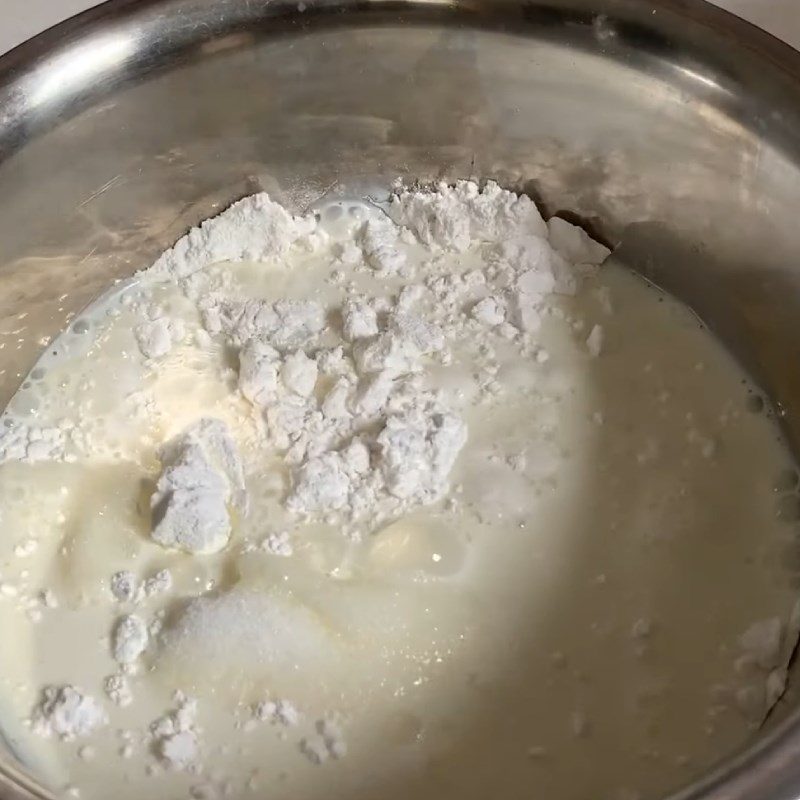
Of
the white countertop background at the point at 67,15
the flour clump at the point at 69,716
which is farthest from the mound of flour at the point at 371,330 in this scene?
the white countertop background at the point at 67,15

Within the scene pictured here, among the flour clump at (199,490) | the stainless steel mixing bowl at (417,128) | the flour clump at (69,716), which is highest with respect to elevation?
the stainless steel mixing bowl at (417,128)

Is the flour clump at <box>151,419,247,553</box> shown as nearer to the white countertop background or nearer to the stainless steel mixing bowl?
the stainless steel mixing bowl

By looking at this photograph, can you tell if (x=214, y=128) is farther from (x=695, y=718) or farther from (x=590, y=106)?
(x=695, y=718)

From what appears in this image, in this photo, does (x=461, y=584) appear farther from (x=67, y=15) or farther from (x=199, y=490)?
(x=67, y=15)

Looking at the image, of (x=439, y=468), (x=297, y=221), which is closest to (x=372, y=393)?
(x=439, y=468)

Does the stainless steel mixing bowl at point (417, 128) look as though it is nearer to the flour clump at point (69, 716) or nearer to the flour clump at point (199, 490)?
the flour clump at point (199, 490)

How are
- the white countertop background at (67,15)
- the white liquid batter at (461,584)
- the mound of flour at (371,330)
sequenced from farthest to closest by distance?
1. the white countertop background at (67,15)
2. the mound of flour at (371,330)
3. the white liquid batter at (461,584)

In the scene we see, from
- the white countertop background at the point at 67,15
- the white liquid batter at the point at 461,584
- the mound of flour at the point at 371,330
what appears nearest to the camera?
the white liquid batter at the point at 461,584

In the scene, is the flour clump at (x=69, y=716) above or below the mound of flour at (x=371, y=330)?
Answer: below
